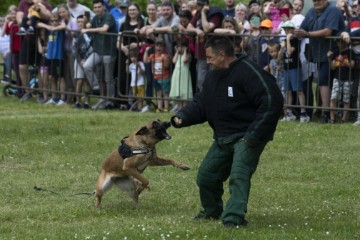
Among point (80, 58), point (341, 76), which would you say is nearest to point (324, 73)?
point (341, 76)

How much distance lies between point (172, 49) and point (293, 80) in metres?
2.54

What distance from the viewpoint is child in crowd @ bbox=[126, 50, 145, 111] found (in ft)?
59.7

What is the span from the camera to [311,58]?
52.5 ft

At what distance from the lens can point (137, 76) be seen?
18375 millimetres

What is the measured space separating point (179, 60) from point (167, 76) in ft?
1.63

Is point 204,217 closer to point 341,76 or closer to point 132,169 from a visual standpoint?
point 132,169

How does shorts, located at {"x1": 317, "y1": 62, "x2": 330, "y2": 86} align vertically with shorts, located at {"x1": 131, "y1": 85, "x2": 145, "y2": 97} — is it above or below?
above

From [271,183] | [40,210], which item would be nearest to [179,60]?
[271,183]

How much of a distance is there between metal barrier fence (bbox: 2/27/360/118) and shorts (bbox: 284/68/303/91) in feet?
0.33

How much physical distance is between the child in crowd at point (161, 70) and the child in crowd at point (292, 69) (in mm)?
2429

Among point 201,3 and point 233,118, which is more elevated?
point 201,3

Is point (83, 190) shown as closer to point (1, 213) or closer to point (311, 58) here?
point (1, 213)

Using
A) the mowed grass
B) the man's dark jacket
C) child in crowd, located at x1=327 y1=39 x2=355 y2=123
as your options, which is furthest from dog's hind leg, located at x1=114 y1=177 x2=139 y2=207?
child in crowd, located at x1=327 y1=39 x2=355 y2=123

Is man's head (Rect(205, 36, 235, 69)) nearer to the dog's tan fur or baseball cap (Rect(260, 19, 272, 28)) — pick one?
the dog's tan fur
